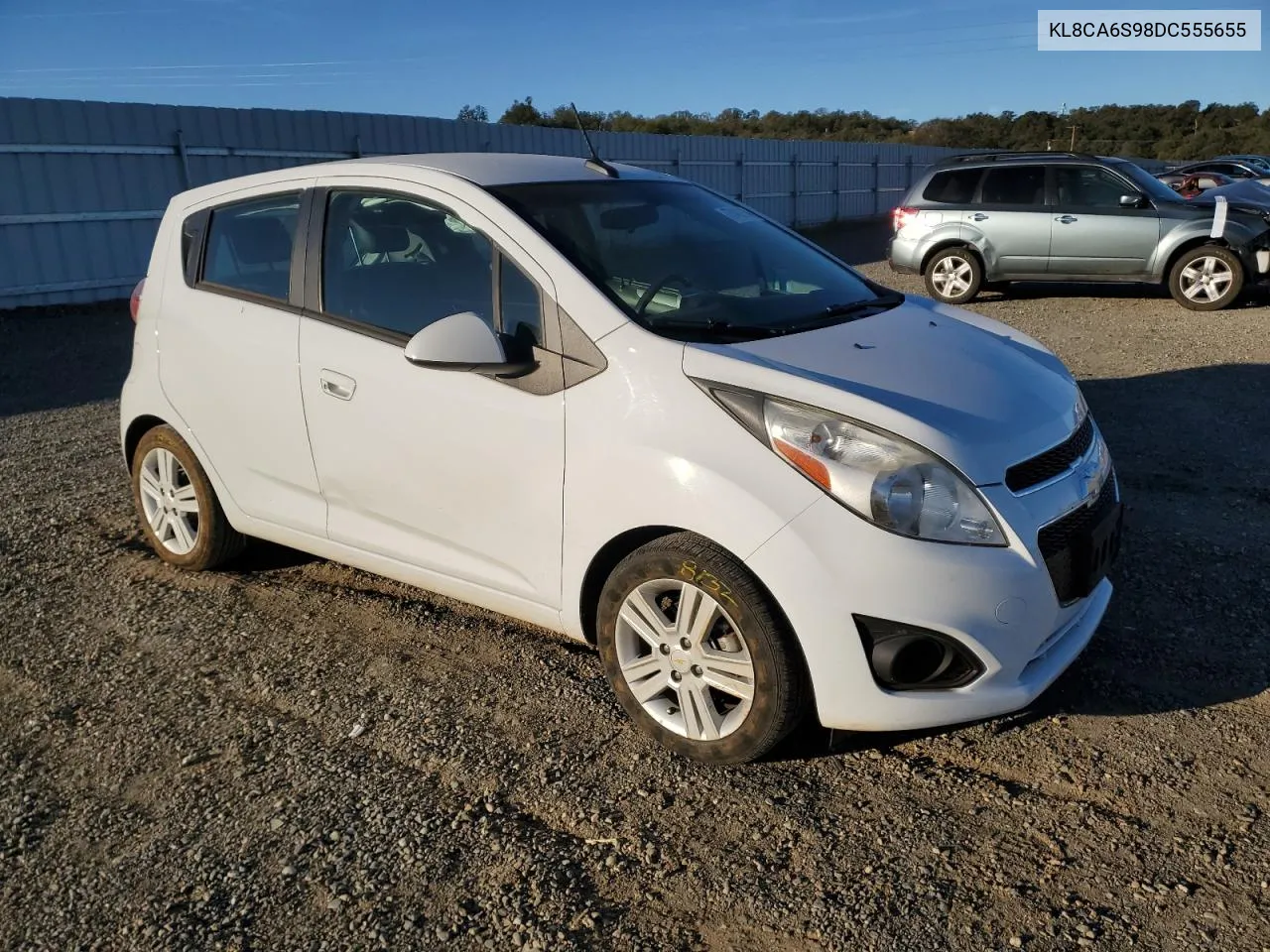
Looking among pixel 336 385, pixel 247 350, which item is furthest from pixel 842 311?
pixel 247 350

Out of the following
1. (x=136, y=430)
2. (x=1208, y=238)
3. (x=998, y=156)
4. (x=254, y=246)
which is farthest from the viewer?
(x=998, y=156)

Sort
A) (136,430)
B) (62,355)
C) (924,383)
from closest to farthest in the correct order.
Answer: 1. (924,383)
2. (136,430)
3. (62,355)

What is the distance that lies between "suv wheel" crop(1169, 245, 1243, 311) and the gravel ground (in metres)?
7.99

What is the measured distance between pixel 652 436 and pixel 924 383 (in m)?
0.84

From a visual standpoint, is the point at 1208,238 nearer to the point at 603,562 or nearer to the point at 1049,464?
the point at 1049,464

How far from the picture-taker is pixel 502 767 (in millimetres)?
3156

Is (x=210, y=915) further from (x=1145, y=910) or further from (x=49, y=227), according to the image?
(x=49, y=227)

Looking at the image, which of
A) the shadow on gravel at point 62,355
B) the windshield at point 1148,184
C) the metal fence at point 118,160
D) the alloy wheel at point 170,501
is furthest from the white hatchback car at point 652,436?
the metal fence at point 118,160

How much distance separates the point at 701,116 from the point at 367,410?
57.4 m

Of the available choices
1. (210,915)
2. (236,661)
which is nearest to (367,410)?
(236,661)

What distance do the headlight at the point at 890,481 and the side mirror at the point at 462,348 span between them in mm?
930

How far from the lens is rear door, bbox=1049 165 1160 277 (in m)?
11.7

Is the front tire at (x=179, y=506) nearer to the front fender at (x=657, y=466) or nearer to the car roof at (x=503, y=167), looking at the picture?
the car roof at (x=503, y=167)

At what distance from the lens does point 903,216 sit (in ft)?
42.5
